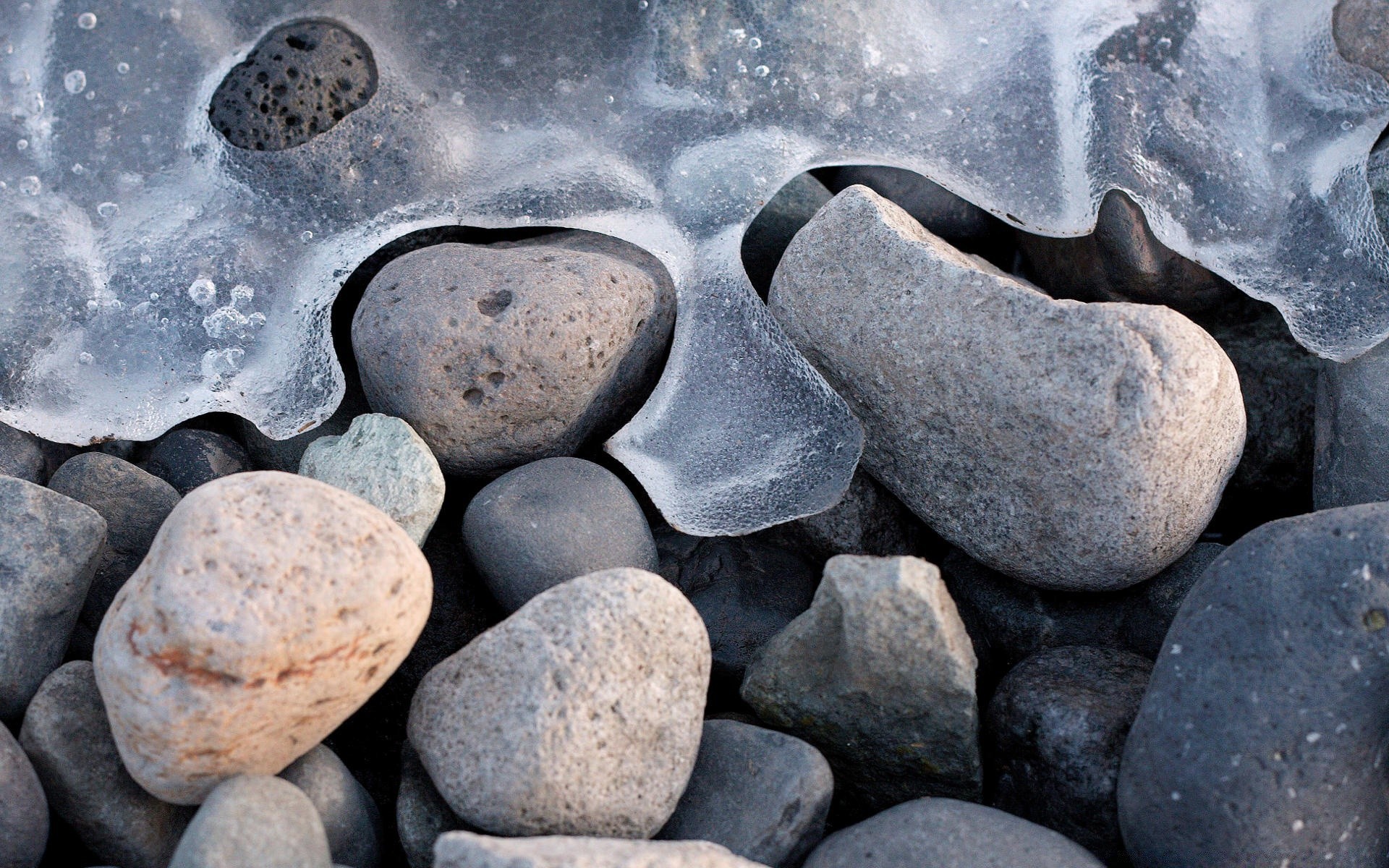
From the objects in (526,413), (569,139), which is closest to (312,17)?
(569,139)

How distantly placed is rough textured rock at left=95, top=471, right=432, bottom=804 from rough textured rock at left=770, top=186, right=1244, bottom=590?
2.91ft

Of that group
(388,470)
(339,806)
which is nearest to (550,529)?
(388,470)

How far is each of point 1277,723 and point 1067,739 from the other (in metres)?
0.31

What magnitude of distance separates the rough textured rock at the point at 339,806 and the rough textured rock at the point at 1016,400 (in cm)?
104

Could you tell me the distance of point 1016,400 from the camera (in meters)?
1.78

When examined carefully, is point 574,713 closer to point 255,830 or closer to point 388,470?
point 255,830

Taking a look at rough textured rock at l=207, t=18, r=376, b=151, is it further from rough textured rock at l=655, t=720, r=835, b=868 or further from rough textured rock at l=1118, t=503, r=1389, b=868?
rough textured rock at l=1118, t=503, r=1389, b=868

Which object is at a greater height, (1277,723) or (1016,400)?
(1016,400)

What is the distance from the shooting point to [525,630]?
154 centimetres

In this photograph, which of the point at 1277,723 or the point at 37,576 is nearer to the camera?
the point at 1277,723

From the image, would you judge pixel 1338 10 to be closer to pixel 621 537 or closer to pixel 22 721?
pixel 621 537

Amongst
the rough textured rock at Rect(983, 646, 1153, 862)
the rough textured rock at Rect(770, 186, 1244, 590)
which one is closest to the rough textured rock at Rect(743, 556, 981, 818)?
the rough textured rock at Rect(983, 646, 1153, 862)

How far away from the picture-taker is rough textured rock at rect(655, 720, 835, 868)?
1.58 m

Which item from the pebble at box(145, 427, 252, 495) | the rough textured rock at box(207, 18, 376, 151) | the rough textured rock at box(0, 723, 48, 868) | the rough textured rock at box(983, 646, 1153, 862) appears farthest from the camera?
the rough textured rock at box(207, 18, 376, 151)
